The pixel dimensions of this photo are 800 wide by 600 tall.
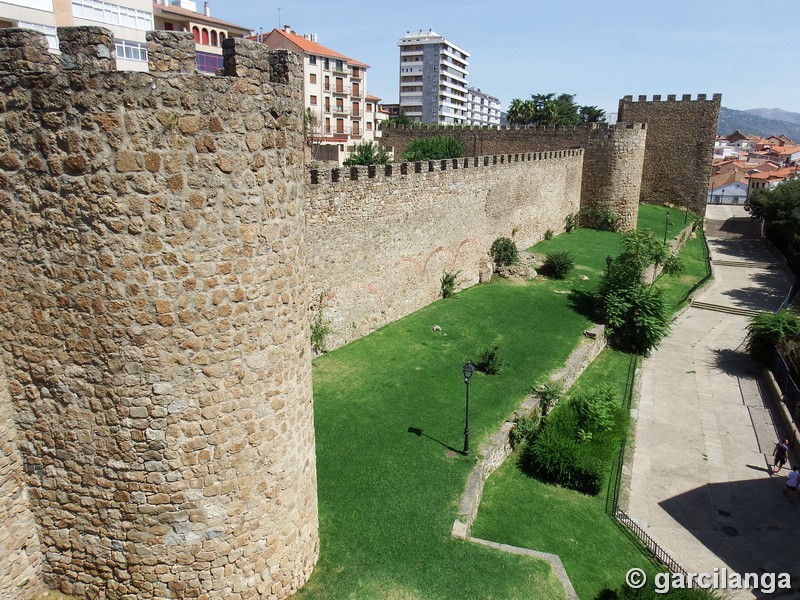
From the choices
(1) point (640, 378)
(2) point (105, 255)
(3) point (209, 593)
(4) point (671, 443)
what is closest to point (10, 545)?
(3) point (209, 593)

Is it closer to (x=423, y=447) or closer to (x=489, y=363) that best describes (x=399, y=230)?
(x=489, y=363)

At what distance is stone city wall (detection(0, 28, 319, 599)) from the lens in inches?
183

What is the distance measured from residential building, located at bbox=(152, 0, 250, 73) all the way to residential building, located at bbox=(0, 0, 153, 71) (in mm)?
4871

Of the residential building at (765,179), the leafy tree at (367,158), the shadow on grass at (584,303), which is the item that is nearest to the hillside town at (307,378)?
the shadow on grass at (584,303)

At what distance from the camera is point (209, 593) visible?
19.1ft

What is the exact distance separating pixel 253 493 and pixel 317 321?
8808mm

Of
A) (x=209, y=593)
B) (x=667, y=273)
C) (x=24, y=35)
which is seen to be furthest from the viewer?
(x=667, y=273)

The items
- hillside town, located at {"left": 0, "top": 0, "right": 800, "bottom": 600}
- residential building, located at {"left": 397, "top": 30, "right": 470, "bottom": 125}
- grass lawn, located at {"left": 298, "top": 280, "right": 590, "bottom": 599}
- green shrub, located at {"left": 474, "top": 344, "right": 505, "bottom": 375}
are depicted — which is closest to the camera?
hillside town, located at {"left": 0, "top": 0, "right": 800, "bottom": 600}

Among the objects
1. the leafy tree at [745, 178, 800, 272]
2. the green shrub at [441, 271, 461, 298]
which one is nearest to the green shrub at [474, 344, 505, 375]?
the green shrub at [441, 271, 461, 298]

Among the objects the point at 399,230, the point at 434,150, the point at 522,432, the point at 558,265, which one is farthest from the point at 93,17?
the point at 522,432

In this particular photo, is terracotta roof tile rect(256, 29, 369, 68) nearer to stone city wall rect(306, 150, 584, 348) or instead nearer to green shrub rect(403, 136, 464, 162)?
green shrub rect(403, 136, 464, 162)

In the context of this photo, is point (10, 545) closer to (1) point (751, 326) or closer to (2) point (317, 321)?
(2) point (317, 321)

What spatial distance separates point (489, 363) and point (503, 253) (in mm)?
9083

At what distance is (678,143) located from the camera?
1542 inches
